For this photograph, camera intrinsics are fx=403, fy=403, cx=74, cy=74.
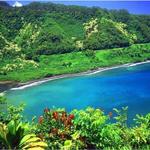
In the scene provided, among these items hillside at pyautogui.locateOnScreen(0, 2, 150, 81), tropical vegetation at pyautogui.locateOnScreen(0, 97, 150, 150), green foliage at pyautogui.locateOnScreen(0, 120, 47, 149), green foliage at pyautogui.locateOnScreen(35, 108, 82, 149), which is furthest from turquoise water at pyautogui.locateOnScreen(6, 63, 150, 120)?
green foliage at pyautogui.locateOnScreen(0, 120, 47, 149)

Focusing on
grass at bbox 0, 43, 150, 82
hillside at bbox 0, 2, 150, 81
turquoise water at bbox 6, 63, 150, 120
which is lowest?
turquoise water at bbox 6, 63, 150, 120

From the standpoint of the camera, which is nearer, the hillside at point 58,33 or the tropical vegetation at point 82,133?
the tropical vegetation at point 82,133

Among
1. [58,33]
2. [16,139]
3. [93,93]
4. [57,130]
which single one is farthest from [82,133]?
[58,33]

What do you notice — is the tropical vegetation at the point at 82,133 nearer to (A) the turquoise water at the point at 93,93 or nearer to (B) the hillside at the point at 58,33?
(A) the turquoise water at the point at 93,93

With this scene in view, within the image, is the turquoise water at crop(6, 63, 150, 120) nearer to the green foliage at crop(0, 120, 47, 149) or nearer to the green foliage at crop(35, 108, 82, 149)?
the green foliage at crop(35, 108, 82, 149)

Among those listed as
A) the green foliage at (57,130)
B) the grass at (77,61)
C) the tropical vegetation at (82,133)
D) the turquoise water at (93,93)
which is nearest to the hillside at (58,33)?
the grass at (77,61)

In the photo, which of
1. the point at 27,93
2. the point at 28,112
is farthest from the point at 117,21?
the point at 28,112

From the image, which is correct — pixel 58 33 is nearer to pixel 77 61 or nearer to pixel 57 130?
pixel 77 61
